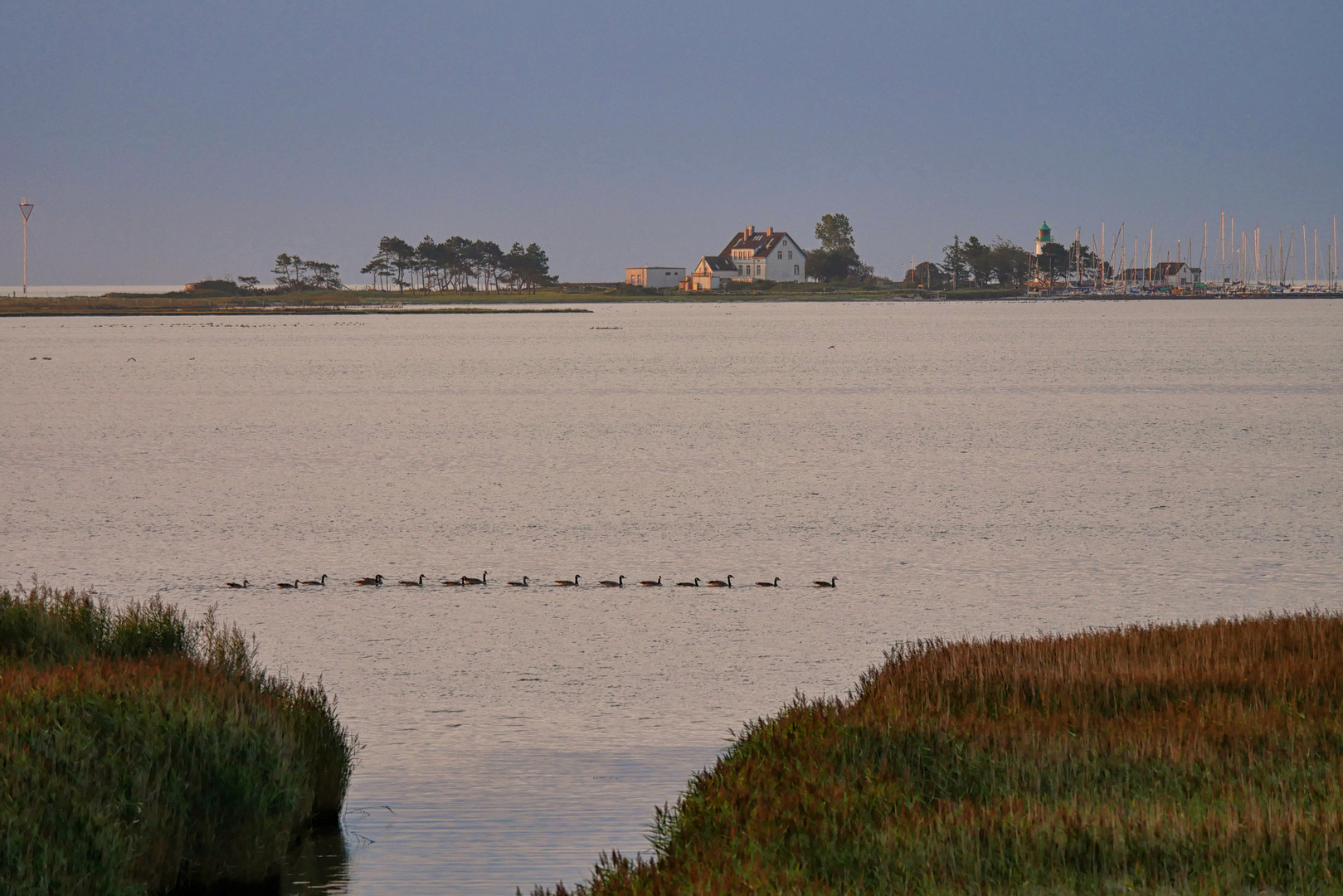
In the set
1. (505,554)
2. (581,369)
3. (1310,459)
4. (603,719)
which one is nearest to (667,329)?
(581,369)

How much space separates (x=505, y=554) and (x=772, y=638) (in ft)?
26.9

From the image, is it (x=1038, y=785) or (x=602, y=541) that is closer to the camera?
(x=1038, y=785)

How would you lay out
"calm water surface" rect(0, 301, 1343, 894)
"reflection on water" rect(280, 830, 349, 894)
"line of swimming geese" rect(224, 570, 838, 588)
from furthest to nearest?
"line of swimming geese" rect(224, 570, 838, 588) → "calm water surface" rect(0, 301, 1343, 894) → "reflection on water" rect(280, 830, 349, 894)

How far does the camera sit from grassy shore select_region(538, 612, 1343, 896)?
8.23 metres

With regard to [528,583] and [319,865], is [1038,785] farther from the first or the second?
[528,583]

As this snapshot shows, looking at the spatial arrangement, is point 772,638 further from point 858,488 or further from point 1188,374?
point 1188,374

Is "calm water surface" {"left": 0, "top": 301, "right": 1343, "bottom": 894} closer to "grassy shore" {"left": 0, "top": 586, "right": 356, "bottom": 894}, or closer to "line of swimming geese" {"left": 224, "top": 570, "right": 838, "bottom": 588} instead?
"line of swimming geese" {"left": 224, "top": 570, "right": 838, "bottom": 588}

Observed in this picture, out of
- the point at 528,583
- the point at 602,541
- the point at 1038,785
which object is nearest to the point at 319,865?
the point at 1038,785

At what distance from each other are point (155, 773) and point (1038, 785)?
5.82m

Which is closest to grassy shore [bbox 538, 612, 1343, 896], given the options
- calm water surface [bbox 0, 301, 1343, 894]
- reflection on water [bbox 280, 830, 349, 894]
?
calm water surface [bbox 0, 301, 1343, 894]

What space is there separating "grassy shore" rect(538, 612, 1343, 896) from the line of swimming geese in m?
9.16

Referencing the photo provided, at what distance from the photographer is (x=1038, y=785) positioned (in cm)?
988

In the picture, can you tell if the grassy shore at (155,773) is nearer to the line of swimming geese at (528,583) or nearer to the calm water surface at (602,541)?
the calm water surface at (602,541)

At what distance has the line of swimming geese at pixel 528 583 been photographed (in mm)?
23094
